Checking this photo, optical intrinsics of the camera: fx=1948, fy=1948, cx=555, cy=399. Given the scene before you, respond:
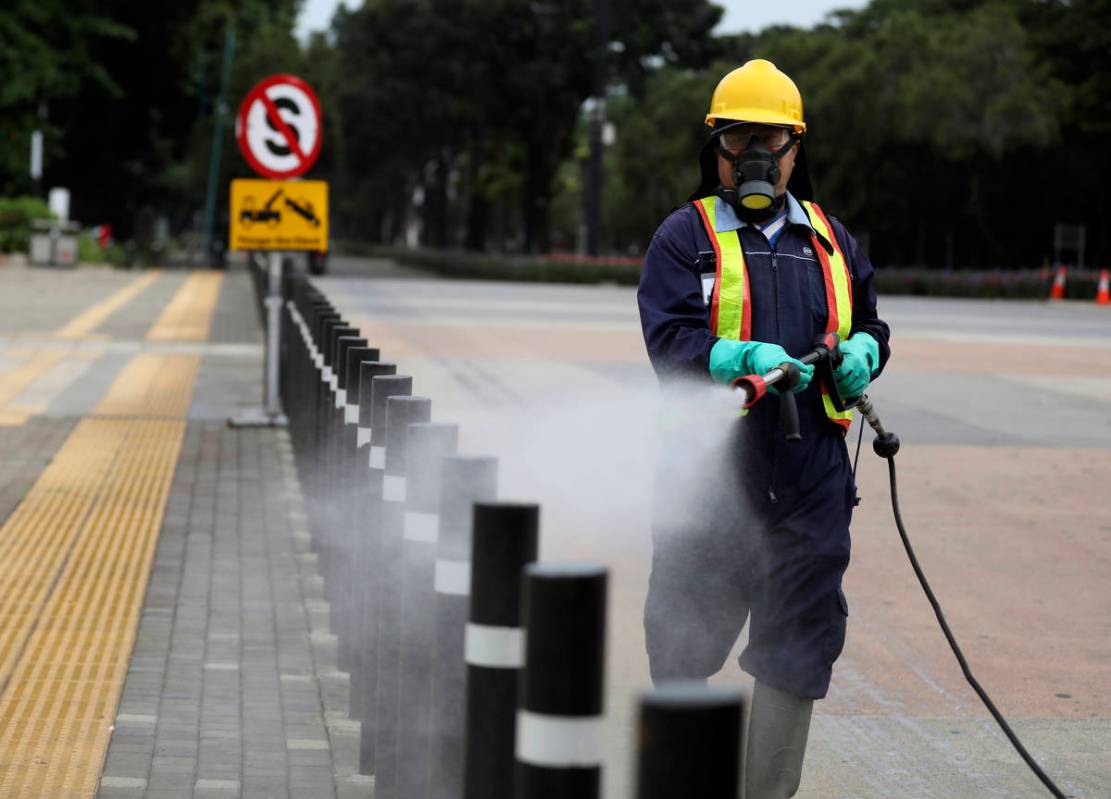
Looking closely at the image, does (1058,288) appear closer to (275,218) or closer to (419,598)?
(275,218)

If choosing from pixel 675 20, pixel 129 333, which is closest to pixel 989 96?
pixel 675 20

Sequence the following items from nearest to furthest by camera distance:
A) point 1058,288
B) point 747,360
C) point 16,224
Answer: point 747,360 < point 1058,288 < point 16,224

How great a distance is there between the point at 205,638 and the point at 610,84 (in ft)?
183

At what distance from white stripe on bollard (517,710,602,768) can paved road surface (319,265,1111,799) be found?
0.29m

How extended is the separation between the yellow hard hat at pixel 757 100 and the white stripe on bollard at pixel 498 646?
1.45m

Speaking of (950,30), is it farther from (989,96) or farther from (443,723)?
(443,723)

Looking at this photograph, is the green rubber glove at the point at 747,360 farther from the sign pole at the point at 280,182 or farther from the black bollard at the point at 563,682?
the sign pole at the point at 280,182

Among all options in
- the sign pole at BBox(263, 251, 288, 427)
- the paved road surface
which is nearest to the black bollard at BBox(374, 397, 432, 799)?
the paved road surface

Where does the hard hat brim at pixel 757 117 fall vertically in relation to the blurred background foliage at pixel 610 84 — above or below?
below

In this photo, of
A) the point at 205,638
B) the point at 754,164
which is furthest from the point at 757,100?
the point at 205,638

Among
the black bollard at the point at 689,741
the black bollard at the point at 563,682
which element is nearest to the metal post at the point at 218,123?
the black bollard at the point at 563,682

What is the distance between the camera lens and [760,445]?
418 centimetres

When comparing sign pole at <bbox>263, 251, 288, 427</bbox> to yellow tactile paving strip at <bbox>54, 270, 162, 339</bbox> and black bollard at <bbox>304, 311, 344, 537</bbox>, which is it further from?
yellow tactile paving strip at <bbox>54, 270, 162, 339</bbox>

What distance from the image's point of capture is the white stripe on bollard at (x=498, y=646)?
3.18 metres
